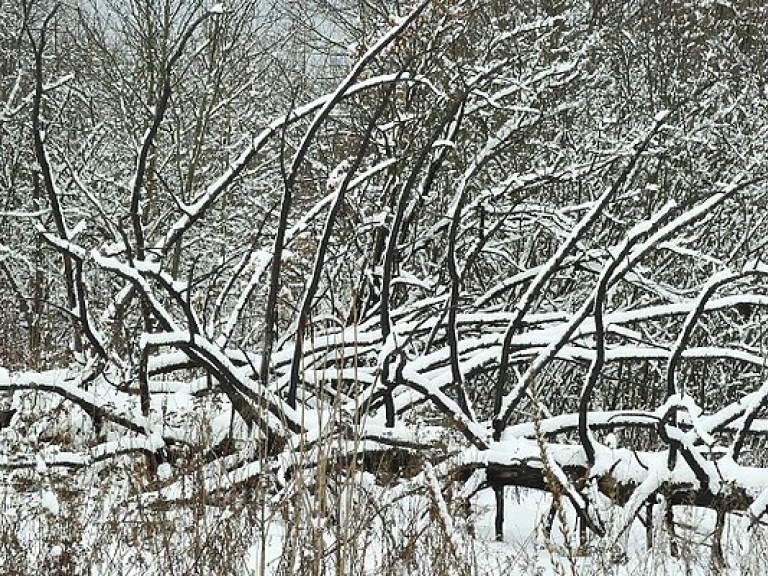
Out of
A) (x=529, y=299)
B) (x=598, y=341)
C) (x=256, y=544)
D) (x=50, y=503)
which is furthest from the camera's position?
(x=529, y=299)

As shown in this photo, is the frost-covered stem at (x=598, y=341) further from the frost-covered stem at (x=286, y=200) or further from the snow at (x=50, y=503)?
the snow at (x=50, y=503)

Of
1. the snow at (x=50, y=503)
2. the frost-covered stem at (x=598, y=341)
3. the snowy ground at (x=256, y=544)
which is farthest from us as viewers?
the frost-covered stem at (x=598, y=341)

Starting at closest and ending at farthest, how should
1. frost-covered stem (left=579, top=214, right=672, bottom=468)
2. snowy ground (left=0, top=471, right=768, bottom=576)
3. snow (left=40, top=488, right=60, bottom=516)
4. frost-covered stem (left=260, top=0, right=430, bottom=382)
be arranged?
snowy ground (left=0, top=471, right=768, bottom=576)
snow (left=40, top=488, right=60, bottom=516)
frost-covered stem (left=579, top=214, right=672, bottom=468)
frost-covered stem (left=260, top=0, right=430, bottom=382)

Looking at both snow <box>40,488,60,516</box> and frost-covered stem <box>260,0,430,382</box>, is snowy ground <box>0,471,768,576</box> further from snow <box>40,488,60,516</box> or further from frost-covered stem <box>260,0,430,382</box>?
frost-covered stem <box>260,0,430,382</box>

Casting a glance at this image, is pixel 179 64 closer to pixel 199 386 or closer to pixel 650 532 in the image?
pixel 199 386

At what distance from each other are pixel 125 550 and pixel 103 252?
195cm

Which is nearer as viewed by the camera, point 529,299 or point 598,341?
point 598,341

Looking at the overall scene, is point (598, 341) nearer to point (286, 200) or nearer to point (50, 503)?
point (286, 200)

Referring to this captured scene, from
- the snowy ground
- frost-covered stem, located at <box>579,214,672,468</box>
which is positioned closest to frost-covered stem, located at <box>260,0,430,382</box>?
the snowy ground

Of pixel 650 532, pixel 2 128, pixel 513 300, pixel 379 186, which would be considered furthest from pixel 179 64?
pixel 650 532

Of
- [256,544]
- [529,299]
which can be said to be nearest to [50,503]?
[256,544]

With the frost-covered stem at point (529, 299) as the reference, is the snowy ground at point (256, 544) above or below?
below

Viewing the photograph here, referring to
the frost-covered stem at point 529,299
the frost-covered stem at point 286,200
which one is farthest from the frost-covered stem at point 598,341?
the frost-covered stem at point 286,200

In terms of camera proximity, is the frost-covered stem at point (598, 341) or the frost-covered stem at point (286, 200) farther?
the frost-covered stem at point (286, 200)
